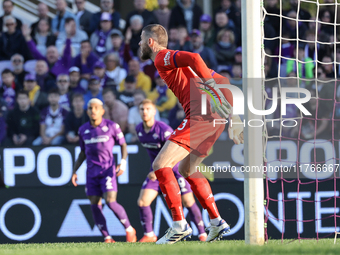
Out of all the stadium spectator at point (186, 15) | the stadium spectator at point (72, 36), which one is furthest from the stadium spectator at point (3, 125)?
the stadium spectator at point (186, 15)

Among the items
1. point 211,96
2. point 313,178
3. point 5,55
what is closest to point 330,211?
point 313,178

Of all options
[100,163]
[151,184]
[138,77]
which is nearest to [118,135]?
[100,163]

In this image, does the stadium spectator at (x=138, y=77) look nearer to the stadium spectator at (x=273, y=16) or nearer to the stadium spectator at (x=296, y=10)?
the stadium spectator at (x=273, y=16)

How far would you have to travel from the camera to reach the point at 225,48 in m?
8.97

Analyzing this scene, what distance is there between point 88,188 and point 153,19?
366cm

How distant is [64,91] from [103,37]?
56.7 inches

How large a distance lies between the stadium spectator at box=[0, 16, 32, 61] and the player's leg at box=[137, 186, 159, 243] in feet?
12.8

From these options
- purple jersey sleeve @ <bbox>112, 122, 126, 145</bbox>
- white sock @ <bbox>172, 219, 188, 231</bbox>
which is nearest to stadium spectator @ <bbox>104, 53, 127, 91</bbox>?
purple jersey sleeve @ <bbox>112, 122, 126, 145</bbox>

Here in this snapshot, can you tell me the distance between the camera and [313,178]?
7.24 metres

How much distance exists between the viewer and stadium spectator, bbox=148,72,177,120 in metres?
8.30

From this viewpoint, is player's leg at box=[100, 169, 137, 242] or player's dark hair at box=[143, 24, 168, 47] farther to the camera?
player's leg at box=[100, 169, 137, 242]

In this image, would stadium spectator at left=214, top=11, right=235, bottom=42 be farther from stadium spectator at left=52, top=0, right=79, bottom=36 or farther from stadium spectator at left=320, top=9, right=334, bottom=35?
stadium spectator at left=52, top=0, right=79, bottom=36

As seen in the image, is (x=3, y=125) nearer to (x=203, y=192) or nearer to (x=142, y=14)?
(x=142, y=14)

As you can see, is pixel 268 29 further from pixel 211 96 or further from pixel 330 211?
pixel 211 96
